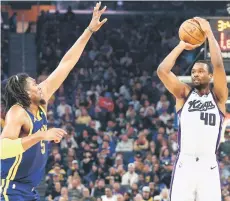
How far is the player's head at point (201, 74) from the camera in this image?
7.06 meters

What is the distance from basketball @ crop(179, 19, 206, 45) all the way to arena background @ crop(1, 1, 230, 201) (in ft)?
13.4

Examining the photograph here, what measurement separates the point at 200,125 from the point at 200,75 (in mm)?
471

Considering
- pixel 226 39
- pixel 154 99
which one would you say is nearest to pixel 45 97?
pixel 226 39

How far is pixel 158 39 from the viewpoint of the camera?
24188 millimetres

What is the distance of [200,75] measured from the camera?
7.07m

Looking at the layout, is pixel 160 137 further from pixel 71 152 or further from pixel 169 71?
pixel 169 71

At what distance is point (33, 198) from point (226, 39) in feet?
19.8

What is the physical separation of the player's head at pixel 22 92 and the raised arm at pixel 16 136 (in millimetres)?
118

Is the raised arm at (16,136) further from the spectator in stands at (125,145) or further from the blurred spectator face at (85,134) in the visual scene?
the blurred spectator face at (85,134)

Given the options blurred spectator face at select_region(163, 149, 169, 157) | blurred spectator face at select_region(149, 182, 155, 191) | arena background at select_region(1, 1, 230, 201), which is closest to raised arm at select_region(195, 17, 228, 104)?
arena background at select_region(1, 1, 230, 201)

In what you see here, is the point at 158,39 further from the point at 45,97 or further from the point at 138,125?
the point at 45,97

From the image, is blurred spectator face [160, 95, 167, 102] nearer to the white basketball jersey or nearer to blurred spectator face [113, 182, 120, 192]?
blurred spectator face [113, 182, 120, 192]

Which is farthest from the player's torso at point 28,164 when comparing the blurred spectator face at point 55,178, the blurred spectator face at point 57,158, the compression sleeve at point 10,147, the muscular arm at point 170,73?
the blurred spectator face at point 57,158

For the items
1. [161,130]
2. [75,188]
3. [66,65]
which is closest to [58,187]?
[75,188]
